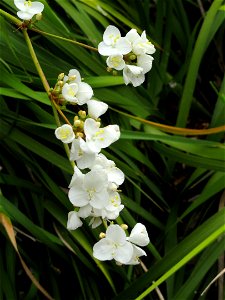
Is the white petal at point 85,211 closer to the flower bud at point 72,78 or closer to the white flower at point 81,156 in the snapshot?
the white flower at point 81,156

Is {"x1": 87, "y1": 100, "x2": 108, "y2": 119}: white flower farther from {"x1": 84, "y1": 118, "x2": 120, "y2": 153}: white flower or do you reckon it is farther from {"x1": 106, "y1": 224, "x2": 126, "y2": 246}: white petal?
{"x1": 106, "y1": 224, "x2": 126, "y2": 246}: white petal

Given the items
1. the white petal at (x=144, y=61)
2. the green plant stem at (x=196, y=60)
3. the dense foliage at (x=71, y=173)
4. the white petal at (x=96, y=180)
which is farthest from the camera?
the green plant stem at (x=196, y=60)

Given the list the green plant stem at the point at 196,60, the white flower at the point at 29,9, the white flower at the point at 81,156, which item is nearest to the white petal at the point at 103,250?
the white flower at the point at 81,156

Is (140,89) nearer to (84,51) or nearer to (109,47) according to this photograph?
(84,51)

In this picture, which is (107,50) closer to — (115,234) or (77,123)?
(77,123)

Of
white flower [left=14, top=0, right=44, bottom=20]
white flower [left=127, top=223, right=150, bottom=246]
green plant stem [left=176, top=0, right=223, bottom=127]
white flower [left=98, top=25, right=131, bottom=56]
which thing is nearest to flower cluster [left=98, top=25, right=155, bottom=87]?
white flower [left=98, top=25, right=131, bottom=56]

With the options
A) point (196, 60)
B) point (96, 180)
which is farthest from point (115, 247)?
point (196, 60)

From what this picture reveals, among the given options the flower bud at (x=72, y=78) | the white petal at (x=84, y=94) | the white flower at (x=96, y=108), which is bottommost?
the white flower at (x=96, y=108)
